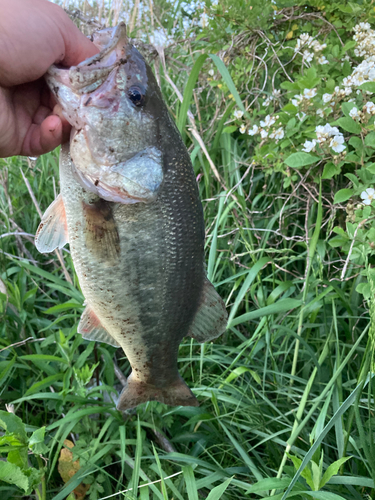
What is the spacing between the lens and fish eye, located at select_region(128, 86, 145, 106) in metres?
1.29

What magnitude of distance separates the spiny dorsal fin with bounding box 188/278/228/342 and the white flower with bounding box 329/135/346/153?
974 millimetres

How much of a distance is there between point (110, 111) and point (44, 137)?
28cm

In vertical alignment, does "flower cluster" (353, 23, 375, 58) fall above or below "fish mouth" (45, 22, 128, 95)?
below

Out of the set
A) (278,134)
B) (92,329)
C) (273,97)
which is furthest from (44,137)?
(273,97)

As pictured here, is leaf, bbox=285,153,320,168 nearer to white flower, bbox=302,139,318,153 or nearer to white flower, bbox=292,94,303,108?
white flower, bbox=302,139,318,153

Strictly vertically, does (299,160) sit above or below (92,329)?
above

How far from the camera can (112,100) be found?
1260mm

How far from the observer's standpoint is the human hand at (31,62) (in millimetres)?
1202

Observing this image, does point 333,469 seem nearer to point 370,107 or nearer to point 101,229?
point 101,229

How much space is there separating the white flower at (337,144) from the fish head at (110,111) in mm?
1008

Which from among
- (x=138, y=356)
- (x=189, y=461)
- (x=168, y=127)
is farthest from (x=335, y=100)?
(x=189, y=461)

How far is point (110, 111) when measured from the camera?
126 centimetres

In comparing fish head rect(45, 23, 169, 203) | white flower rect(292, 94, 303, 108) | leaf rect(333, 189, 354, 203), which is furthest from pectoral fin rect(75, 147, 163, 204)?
white flower rect(292, 94, 303, 108)

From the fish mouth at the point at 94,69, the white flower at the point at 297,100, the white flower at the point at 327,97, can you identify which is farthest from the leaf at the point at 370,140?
the fish mouth at the point at 94,69
